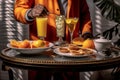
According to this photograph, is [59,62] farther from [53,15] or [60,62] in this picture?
[53,15]

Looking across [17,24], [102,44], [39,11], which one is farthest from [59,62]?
[17,24]

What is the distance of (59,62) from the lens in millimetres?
1718

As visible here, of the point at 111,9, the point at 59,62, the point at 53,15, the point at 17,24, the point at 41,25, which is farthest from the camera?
the point at 17,24

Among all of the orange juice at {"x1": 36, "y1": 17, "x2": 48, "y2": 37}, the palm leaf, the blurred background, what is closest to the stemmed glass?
the orange juice at {"x1": 36, "y1": 17, "x2": 48, "y2": 37}

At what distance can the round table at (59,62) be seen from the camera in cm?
171

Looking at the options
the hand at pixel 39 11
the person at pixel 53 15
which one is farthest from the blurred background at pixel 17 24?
the hand at pixel 39 11

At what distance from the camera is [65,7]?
2.52 m

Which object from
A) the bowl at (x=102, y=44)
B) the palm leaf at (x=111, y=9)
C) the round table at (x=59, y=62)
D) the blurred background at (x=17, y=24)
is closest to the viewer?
the round table at (x=59, y=62)

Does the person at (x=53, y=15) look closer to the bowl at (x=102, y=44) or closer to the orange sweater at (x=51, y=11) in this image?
the orange sweater at (x=51, y=11)

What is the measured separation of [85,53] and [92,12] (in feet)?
6.08

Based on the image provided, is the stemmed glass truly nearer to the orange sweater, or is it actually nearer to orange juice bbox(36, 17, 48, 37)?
orange juice bbox(36, 17, 48, 37)

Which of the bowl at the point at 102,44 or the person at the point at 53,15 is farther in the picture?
the person at the point at 53,15

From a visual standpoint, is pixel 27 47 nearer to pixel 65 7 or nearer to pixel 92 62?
pixel 92 62

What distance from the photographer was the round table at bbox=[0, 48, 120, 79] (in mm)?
1712
